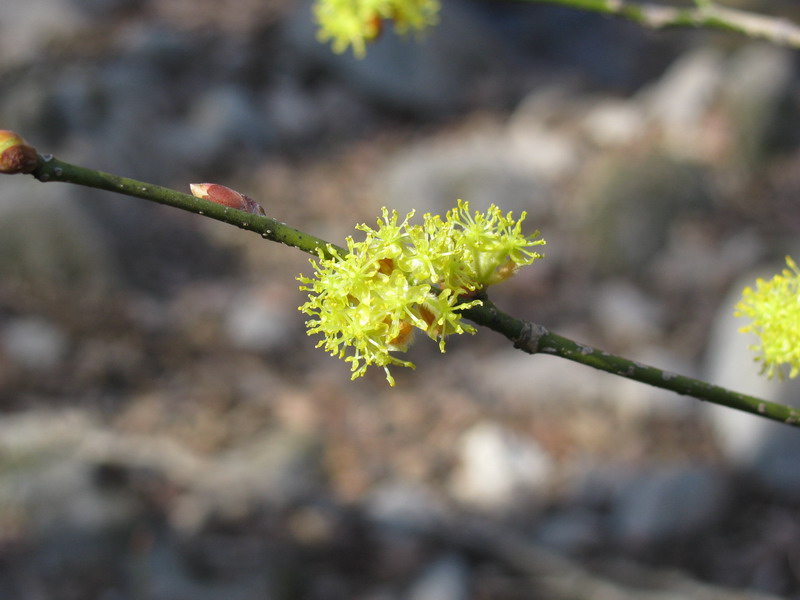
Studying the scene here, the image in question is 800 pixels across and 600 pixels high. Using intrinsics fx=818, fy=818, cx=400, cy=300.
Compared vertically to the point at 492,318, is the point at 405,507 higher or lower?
higher

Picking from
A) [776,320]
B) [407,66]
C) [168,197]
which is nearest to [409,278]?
[168,197]

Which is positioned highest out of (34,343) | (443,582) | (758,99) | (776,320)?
(758,99)

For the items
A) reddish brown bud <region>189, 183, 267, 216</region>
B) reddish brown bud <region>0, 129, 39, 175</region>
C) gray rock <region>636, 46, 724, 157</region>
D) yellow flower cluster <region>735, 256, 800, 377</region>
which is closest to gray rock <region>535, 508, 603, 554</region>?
yellow flower cluster <region>735, 256, 800, 377</region>

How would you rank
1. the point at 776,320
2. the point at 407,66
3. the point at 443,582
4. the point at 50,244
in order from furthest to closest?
the point at 407,66 < the point at 50,244 < the point at 443,582 < the point at 776,320

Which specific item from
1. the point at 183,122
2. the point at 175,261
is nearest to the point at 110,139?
the point at 183,122

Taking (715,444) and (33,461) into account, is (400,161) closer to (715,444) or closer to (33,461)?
(715,444)

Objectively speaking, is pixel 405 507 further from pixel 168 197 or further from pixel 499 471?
pixel 168 197

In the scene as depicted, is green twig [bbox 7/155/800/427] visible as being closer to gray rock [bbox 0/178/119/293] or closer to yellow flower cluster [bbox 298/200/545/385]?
yellow flower cluster [bbox 298/200/545/385]
